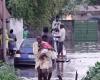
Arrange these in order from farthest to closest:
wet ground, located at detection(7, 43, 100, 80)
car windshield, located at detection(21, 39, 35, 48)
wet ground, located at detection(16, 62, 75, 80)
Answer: car windshield, located at detection(21, 39, 35, 48), wet ground, located at detection(7, 43, 100, 80), wet ground, located at detection(16, 62, 75, 80)

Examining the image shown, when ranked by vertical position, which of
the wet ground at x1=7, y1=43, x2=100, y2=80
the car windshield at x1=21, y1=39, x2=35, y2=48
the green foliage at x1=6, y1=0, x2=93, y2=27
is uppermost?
the green foliage at x1=6, y1=0, x2=93, y2=27

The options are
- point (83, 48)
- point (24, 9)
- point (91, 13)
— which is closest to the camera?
point (24, 9)

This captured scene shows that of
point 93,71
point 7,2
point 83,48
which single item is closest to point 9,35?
point 7,2

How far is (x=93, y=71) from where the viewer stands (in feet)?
37.4

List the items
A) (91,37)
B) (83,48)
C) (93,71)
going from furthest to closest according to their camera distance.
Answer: (91,37) < (83,48) < (93,71)

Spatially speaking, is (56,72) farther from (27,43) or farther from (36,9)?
(27,43)

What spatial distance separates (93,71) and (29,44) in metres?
12.1

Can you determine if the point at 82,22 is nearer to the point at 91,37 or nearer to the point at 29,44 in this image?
the point at 91,37

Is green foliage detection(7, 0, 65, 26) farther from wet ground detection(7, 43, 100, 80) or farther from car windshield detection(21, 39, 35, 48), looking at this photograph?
car windshield detection(21, 39, 35, 48)

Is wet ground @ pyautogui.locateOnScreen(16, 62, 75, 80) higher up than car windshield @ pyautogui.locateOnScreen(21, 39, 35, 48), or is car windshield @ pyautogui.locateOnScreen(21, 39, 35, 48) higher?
car windshield @ pyautogui.locateOnScreen(21, 39, 35, 48)

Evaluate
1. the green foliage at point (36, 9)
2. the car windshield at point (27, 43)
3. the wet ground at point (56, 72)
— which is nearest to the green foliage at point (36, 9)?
the green foliage at point (36, 9)

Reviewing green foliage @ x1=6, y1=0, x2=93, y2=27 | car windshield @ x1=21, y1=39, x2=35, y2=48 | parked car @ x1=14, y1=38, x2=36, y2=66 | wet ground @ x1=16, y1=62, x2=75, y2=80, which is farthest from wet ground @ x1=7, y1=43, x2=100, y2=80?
green foliage @ x1=6, y1=0, x2=93, y2=27

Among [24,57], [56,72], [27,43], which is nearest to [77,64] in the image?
[27,43]

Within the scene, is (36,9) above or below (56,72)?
above
